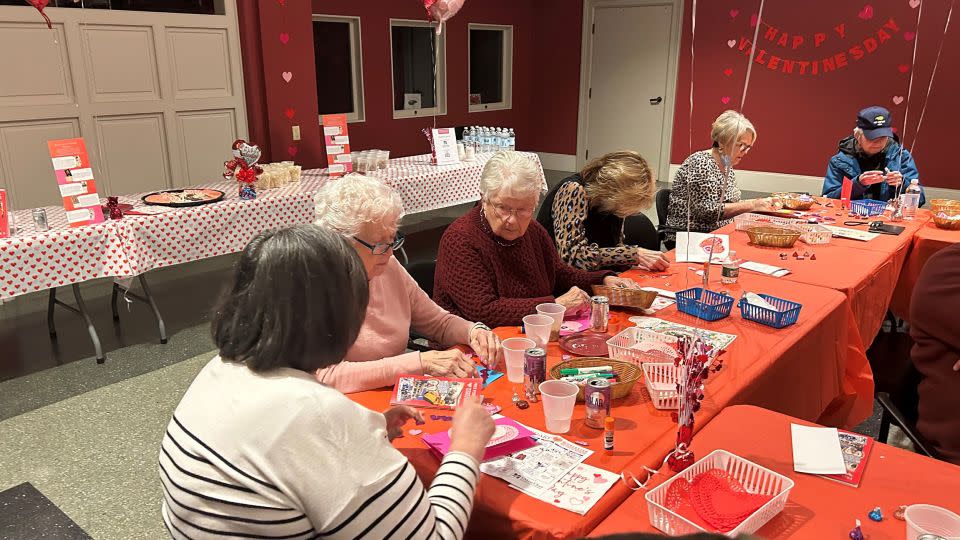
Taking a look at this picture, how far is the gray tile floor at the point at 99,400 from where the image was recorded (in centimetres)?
248

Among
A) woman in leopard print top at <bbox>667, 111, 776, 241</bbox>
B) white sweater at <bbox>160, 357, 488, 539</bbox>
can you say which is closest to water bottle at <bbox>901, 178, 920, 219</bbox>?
woman in leopard print top at <bbox>667, 111, 776, 241</bbox>

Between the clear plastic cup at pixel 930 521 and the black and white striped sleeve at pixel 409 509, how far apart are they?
0.75 metres

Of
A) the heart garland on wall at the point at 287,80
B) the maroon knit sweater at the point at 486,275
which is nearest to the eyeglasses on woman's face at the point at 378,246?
the maroon knit sweater at the point at 486,275

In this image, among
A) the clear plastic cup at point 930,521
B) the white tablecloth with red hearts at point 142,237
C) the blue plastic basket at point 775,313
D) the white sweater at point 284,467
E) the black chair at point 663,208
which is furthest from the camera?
the black chair at point 663,208

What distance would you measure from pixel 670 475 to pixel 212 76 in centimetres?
501

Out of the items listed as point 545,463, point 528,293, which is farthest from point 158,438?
point 545,463

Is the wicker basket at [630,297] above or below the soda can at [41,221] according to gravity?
below

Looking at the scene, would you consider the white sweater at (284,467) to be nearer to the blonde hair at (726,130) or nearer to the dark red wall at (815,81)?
the blonde hair at (726,130)

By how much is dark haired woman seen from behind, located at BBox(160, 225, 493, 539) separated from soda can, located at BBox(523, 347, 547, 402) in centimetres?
54

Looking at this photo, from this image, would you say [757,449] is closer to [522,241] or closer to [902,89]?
[522,241]

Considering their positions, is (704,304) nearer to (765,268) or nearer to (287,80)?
(765,268)

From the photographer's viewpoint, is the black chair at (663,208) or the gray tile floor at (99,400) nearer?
the gray tile floor at (99,400)

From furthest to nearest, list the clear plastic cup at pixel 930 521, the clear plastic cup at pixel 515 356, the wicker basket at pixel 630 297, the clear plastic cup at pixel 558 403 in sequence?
the wicker basket at pixel 630 297
the clear plastic cup at pixel 515 356
the clear plastic cup at pixel 558 403
the clear plastic cup at pixel 930 521

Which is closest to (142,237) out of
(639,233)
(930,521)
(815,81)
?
(639,233)
